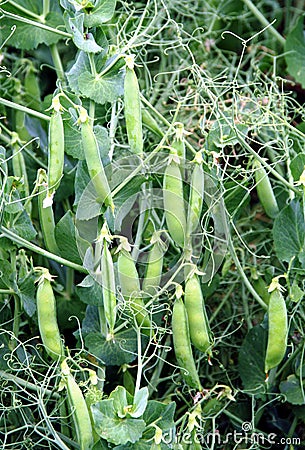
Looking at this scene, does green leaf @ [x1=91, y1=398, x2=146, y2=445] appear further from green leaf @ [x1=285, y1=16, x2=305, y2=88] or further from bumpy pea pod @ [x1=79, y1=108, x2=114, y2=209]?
green leaf @ [x1=285, y1=16, x2=305, y2=88]

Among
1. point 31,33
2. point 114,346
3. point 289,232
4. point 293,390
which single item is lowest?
point 293,390

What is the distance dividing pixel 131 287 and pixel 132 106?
0.24 metres

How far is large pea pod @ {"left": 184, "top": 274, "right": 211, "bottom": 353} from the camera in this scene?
912mm

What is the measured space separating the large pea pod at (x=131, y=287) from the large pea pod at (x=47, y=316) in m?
0.10

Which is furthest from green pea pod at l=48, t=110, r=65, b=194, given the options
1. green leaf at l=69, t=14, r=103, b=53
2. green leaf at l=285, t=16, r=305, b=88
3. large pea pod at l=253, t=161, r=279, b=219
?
green leaf at l=285, t=16, r=305, b=88

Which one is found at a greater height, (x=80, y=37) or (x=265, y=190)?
(x=80, y=37)

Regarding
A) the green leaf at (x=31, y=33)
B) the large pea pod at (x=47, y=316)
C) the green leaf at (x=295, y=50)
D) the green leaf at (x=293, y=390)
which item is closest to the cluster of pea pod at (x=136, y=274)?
the large pea pod at (x=47, y=316)

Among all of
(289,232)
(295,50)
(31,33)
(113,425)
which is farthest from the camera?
(295,50)

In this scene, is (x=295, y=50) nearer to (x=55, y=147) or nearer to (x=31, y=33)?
(x=31, y=33)

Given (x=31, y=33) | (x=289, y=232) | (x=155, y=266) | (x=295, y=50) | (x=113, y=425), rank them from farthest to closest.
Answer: (x=295, y=50), (x=31, y=33), (x=289, y=232), (x=155, y=266), (x=113, y=425)

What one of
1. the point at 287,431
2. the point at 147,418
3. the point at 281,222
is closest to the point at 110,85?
the point at 281,222

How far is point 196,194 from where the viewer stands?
925 mm

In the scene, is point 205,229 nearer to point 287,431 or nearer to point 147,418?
point 147,418

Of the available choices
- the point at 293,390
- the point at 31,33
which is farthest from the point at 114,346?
the point at 31,33
